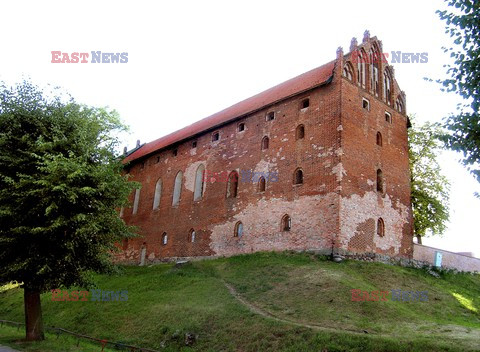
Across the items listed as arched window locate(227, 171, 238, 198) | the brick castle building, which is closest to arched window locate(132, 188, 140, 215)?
the brick castle building

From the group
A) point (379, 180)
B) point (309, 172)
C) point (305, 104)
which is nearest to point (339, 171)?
point (309, 172)

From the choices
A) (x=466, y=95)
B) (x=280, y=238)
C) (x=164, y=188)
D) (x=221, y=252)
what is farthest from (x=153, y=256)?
(x=466, y=95)

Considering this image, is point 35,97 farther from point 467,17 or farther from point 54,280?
point 467,17

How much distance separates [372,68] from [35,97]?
18197 millimetres

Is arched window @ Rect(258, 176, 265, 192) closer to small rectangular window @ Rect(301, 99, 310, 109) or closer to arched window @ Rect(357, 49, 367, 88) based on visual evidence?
small rectangular window @ Rect(301, 99, 310, 109)

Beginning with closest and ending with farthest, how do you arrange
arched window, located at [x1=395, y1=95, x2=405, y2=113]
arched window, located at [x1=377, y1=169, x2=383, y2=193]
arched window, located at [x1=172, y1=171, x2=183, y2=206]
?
1. arched window, located at [x1=377, y1=169, x2=383, y2=193]
2. arched window, located at [x1=395, y1=95, x2=405, y2=113]
3. arched window, located at [x1=172, y1=171, x2=183, y2=206]

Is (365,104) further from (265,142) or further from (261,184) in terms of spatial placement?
(261,184)

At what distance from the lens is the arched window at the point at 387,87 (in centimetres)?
2546

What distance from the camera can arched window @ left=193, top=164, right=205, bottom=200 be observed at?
29.2 metres

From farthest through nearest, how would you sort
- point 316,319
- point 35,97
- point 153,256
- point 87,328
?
point 153,256 → point 87,328 → point 35,97 → point 316,319

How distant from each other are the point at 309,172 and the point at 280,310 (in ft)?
28.6

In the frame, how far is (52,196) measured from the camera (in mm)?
14047

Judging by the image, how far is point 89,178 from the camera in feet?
49.5

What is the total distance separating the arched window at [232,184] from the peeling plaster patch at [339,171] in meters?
7.31
